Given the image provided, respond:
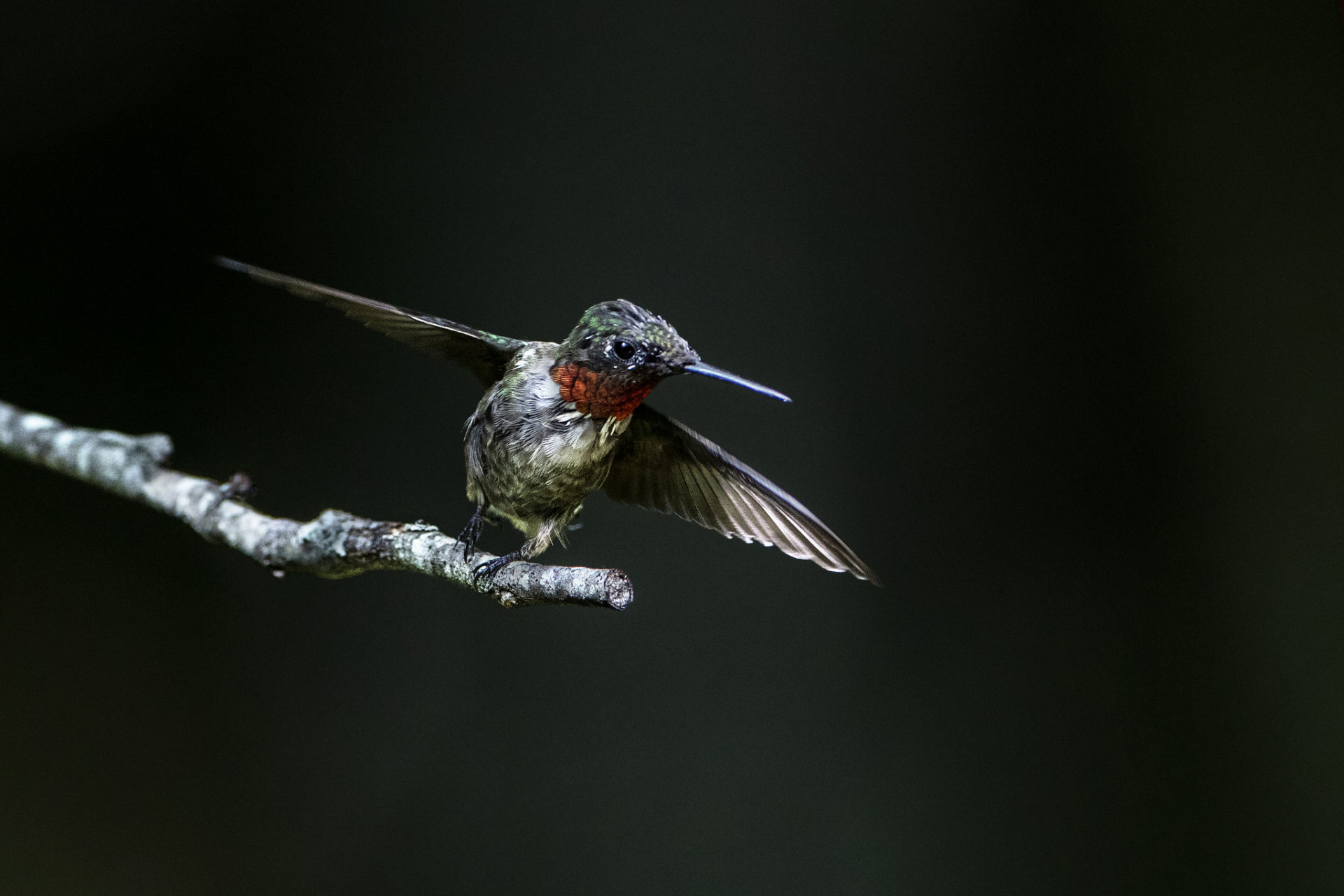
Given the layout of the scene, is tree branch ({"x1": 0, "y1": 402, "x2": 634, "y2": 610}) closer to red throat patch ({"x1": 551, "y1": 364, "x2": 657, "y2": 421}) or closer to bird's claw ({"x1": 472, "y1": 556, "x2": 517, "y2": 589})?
bird's claw ({"x1": 472, "y1": 556, "x2": 517, "y2": 589})

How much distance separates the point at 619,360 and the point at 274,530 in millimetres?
588

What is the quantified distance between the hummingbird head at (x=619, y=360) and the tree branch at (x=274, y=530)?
8.2 inches

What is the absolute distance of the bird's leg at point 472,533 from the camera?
3.23 feet

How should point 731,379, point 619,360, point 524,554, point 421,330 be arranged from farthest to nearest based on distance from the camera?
1. point 421,330
2. point 524,554
3. point 619,360
4. point 731,379

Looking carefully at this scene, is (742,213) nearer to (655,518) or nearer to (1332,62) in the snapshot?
(655,518)

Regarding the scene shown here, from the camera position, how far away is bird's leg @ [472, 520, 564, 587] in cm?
89

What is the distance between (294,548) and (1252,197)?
4.56 feet

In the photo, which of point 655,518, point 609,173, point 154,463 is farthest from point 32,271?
point 655,518

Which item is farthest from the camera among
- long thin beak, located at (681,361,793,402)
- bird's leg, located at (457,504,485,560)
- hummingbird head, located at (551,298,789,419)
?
bird's leg, located at (457,504,485,560)

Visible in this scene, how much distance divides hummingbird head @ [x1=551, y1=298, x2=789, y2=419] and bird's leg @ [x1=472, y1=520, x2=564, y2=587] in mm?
177

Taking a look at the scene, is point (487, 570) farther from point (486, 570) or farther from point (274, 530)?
point (274, 530)

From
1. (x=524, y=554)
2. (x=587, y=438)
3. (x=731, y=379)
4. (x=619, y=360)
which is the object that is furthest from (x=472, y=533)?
(x=731, y=379)

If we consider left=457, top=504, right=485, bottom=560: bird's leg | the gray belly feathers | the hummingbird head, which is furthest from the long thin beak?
left=457, top=504, right=485, bottom=560: bird's leg

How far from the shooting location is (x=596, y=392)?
3.18ft
